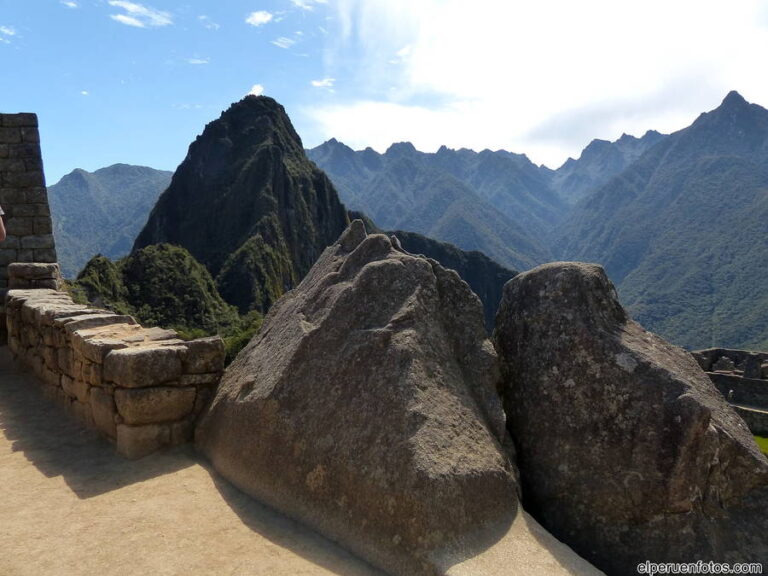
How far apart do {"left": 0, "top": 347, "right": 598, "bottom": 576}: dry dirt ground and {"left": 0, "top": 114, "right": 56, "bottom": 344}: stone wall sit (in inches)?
301

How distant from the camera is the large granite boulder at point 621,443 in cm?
434

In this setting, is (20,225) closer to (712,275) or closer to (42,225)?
(42,225)

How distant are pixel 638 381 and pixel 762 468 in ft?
3.80

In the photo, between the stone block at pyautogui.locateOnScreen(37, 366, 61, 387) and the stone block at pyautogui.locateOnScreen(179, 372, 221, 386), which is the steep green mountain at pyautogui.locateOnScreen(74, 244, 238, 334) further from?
the stone block at pyautogui.locateOnScreen(179, 372, 221, 386)

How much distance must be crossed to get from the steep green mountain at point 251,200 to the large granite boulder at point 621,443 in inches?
3755

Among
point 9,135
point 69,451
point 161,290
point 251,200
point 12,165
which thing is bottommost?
point 161,290

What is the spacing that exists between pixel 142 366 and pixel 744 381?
23780mm

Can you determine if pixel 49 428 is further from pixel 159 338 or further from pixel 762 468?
pixel 762 468

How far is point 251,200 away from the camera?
120 m

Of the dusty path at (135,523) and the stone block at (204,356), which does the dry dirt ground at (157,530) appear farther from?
the stone block at (204,356)

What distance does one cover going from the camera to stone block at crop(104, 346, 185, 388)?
5602mm

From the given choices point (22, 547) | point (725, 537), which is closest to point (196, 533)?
point (22, 547)

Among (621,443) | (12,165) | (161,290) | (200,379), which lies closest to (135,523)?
(200,379)

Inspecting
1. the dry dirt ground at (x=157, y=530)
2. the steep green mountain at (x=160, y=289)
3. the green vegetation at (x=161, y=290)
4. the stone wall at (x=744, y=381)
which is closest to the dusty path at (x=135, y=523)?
the dry dirt ground at (x=157, y=530)
